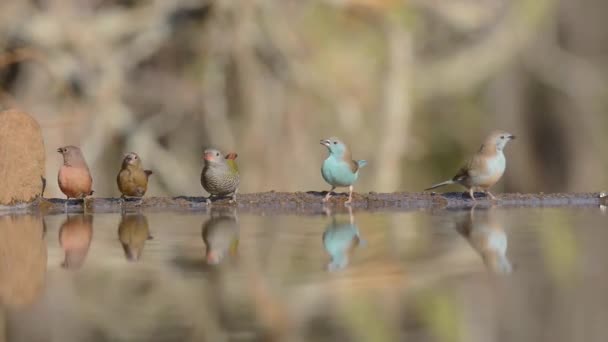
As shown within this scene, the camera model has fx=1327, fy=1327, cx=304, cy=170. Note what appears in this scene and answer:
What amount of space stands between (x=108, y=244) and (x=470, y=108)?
13399mm

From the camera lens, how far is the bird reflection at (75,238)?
23.9 ft

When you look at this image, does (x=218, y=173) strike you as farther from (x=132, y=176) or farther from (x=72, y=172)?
(x=72, y=172)

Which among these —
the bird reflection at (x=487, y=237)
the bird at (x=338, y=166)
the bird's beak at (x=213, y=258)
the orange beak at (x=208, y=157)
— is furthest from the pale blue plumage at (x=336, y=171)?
the bird's beak at (x=213, y=258)

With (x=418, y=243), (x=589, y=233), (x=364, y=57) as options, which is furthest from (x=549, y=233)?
(x=364, y=57)

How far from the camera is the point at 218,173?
9.30 metres

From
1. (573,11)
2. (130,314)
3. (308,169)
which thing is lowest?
(130,314)

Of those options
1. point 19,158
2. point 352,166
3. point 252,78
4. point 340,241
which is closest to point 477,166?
point 352,166

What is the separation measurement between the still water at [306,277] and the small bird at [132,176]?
0.77 ft

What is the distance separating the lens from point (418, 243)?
7.79 meters

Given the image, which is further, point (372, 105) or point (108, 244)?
point (372, 105)

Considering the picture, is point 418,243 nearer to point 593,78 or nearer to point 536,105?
point 593,78

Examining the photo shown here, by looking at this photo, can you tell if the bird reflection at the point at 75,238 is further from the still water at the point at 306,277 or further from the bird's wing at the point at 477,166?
the bird's wing at the point at 477,166

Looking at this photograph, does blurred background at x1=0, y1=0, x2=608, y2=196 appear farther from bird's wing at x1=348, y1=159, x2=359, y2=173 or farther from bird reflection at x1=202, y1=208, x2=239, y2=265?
bird's wing at x1=348, y1=159, x2=359, y2=173

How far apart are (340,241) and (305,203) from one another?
1856mm
